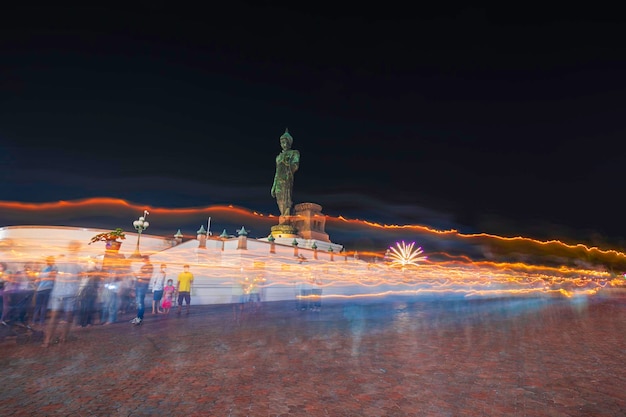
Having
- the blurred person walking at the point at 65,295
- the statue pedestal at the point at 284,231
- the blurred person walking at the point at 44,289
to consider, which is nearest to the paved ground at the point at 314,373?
the blurred person walking at the point at 44,289

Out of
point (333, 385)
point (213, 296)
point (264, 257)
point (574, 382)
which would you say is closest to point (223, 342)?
point (333, 385)

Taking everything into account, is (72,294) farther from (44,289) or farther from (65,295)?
(44,289)

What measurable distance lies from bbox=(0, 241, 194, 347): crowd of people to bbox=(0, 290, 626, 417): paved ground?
1.00 metres

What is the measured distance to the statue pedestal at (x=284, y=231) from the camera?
41.9 metres

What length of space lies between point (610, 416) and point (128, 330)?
10640 mm

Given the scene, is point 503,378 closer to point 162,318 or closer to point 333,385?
point 333,385

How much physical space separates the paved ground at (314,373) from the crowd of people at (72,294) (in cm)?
100

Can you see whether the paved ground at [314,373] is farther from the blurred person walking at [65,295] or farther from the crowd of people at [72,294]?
the blurred person walking at [65,295]

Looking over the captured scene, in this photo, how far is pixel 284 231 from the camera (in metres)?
42.4

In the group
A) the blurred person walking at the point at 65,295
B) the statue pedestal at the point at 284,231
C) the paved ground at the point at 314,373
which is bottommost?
the paved ground at the point at 314,373

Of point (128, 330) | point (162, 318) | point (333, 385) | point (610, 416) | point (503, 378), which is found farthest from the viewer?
point (162, 318)

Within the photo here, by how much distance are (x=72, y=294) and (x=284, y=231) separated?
30.0 metres

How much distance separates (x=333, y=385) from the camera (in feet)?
17.5

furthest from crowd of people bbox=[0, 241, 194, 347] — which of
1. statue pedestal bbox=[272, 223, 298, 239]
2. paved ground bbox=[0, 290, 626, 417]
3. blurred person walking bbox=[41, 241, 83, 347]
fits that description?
statue pedestal bbox=[272, 223, 298, 239]
